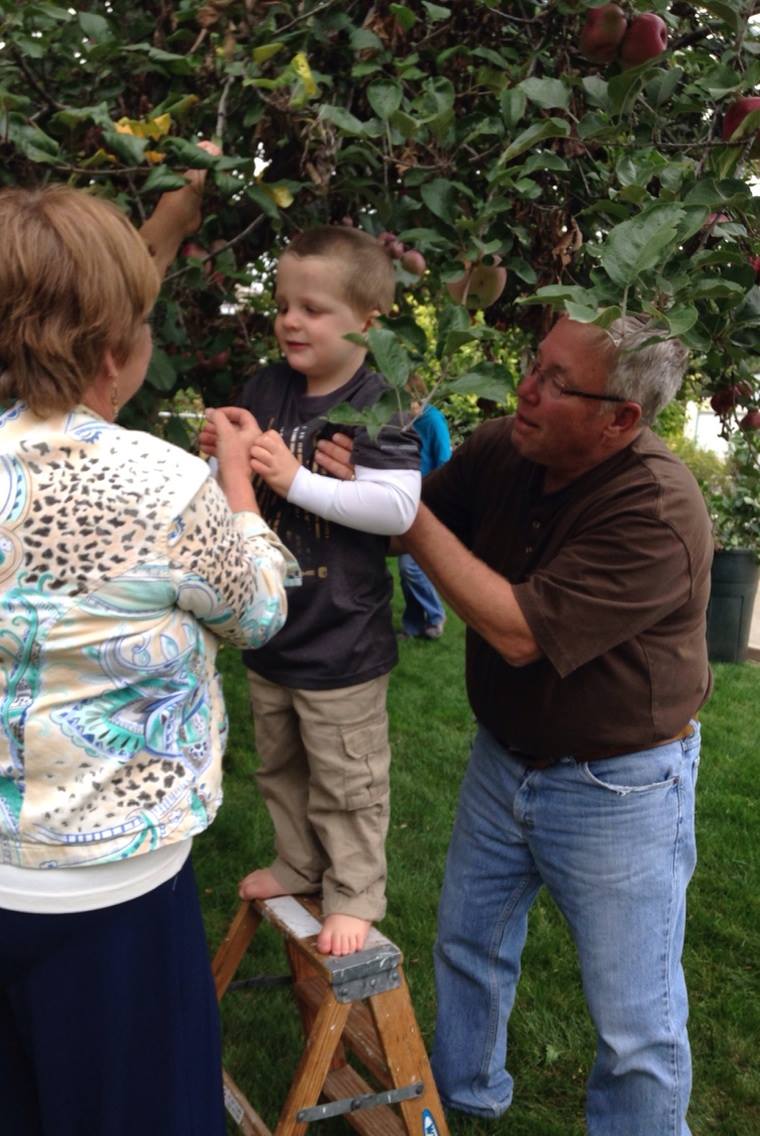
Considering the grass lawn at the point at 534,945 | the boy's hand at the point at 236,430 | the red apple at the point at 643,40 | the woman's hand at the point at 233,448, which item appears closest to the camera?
the red apple at the point at 643,40

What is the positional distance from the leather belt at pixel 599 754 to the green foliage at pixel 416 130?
71 centimetres

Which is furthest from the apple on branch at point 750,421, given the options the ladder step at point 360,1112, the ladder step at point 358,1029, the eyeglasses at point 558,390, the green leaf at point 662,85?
the ladder step at point 360,1112

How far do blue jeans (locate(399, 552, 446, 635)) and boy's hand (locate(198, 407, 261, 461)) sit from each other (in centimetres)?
503

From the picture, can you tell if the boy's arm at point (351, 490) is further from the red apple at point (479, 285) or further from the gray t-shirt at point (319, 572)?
the red apple at point (479, 285)

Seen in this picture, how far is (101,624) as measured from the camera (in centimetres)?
139

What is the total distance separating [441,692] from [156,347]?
4.49 meters

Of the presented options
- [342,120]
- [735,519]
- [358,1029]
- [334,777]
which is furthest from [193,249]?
[735,519]

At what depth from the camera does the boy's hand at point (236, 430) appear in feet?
6.02

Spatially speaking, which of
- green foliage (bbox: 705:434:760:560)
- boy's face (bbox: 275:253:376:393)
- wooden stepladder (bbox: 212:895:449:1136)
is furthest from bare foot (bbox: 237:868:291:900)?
green foliage (bbox: 705:434:760:560)

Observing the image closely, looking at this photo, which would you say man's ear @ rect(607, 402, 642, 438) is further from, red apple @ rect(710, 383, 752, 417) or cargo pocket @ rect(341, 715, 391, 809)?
cargo pocket @ rect(341, 715, 391, 809)

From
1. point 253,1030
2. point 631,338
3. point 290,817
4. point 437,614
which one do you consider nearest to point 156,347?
point 631,338

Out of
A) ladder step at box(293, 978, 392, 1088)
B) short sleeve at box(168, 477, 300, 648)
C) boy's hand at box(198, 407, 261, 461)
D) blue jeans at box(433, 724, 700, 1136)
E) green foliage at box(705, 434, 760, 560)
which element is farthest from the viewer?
green foliage at box(705, 434, 760, 560)

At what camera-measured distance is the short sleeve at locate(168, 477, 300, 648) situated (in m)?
1.41

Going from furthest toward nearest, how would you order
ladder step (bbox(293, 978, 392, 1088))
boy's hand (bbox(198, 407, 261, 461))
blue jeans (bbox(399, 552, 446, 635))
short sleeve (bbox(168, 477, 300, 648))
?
blue jeans (bbox(399, 552, 446, 635)), ladder step (bbox(293, 978, 392, 1088)), boy's hand (bbox(198, 407, 261, 461)), short sleeve (bbox(168, 477, 300, 648))
